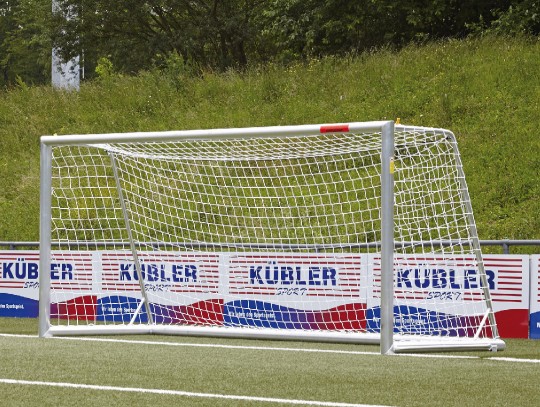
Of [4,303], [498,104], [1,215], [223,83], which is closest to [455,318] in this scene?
[4,303]

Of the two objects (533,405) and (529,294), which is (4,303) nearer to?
(529,294)

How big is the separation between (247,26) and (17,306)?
20780mm

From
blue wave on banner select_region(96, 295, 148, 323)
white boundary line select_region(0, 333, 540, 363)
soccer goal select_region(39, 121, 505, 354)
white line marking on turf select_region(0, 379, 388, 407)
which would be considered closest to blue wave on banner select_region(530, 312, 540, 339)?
soccer goal select_region(39, 121, 505, 354)

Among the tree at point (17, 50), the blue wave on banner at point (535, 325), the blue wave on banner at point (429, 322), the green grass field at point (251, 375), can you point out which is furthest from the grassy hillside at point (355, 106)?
the tree at point (17, 50)

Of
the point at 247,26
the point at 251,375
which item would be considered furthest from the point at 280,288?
the point at 247,26

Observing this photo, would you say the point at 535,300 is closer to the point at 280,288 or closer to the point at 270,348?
the point at 280,288

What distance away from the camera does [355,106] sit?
25.3 meters

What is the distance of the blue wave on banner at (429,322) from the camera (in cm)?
1253

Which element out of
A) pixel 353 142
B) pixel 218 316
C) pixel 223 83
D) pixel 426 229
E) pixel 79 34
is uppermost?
pixel 79 34

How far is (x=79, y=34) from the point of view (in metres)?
35.0

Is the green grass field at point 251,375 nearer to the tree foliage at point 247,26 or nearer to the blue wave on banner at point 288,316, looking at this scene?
the blue wave on banner at point 288,316

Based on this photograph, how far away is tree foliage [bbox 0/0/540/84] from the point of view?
28875mm

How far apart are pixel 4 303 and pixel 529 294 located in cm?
803

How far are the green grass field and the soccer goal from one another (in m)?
0.78
